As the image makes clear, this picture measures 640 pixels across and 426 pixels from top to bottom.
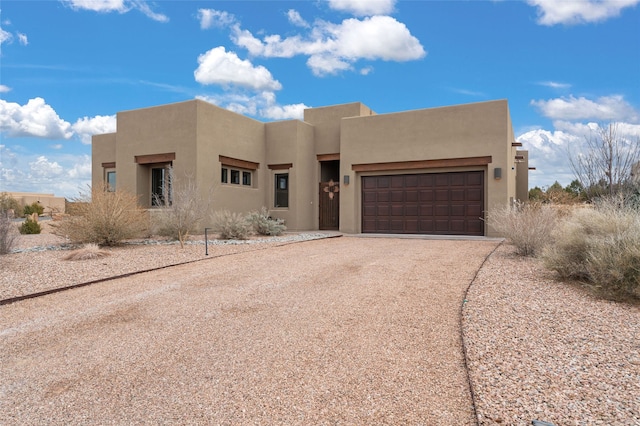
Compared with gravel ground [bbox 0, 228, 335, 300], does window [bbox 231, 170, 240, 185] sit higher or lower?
higher

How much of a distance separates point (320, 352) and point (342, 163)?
1313cm

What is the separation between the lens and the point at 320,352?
3.82 metres

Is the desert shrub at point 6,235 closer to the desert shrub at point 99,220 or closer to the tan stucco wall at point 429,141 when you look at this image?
the desert shrub at point 99,220

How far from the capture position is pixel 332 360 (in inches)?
143

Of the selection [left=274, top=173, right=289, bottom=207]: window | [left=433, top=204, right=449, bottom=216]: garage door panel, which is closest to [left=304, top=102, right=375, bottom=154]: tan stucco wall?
[left=274, top=173, right=289, bottom=207]: window

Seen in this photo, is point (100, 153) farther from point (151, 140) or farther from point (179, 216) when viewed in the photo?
point (179, 216)

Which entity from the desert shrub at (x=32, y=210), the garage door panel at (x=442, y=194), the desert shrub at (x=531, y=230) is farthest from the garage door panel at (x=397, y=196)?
the desert shrub at (x=32, y=210)

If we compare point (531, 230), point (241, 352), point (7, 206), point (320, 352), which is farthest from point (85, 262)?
point (531, 230)

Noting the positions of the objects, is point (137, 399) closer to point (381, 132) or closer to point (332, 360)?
point (332, 360)

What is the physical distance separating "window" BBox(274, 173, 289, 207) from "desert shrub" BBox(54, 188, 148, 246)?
780 centimetres

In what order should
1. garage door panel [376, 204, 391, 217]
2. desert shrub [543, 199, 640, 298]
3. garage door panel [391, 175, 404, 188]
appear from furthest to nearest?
1. garage door panel [376, 204, 391, 217]
2. garage door panel [391, 175, 404, 188]
3. desert shrub [543, 199, 640, 298]

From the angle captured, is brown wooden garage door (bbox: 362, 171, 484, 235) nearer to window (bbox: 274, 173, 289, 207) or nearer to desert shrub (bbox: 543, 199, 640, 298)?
window (bbox: 274, 173, 289, 207)

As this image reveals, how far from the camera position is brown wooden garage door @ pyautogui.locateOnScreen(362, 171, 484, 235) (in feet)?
48.1

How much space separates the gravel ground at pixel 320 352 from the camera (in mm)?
2840
